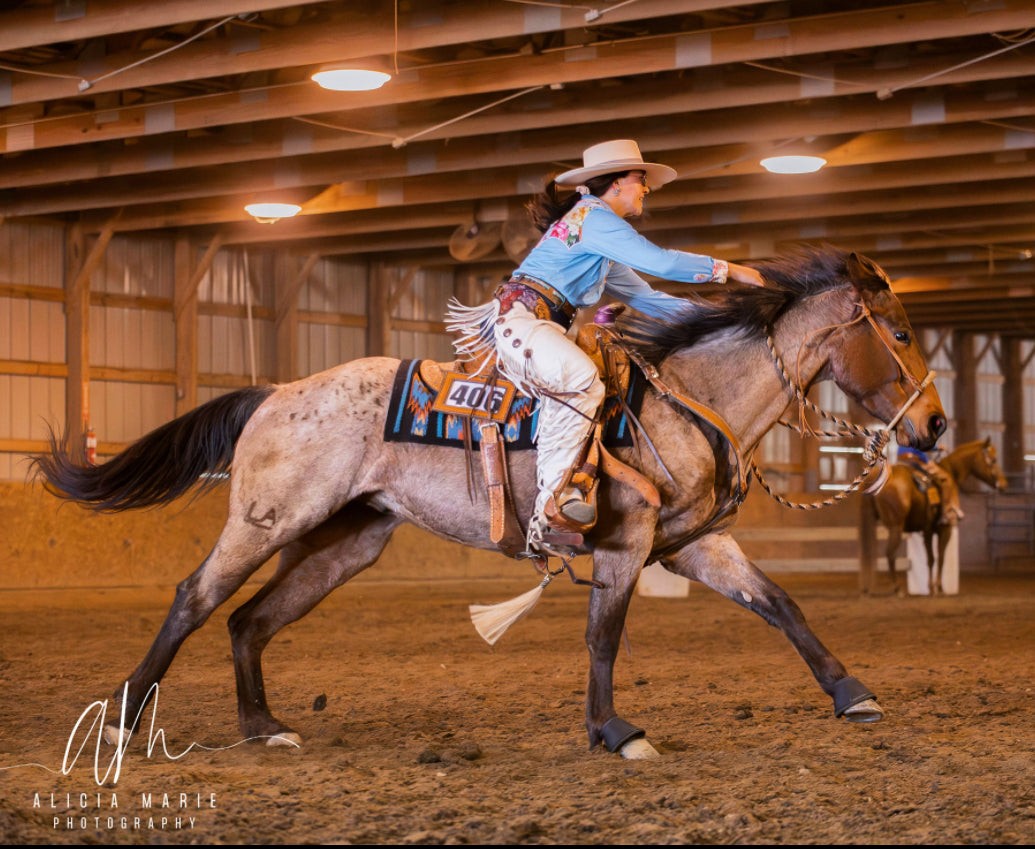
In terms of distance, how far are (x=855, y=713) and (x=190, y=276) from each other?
1274 centimetres

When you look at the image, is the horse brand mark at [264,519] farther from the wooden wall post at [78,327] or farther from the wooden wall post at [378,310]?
the wooden wall post at [378,310]

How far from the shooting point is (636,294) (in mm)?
4605

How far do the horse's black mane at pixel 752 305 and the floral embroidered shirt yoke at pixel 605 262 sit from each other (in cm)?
9

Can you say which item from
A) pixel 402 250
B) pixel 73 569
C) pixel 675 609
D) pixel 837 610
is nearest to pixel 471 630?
pixel 675 609

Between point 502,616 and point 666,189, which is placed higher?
point 666,189

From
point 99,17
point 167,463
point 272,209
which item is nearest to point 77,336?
point 272,209

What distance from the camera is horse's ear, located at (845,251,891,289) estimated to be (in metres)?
4.21

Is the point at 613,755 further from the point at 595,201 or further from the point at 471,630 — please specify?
the point at 471,630

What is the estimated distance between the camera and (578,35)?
8812mm

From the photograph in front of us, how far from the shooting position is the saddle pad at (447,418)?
13.8 ft

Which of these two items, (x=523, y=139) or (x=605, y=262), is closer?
(x=605, y=262)

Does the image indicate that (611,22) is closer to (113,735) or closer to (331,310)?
(113,735)

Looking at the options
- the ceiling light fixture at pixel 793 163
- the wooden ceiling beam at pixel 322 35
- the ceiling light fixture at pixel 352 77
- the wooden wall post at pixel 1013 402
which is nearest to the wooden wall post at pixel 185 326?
the wooden ceiling beam at pixel 322 35

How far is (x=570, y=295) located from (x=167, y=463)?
1781 mm
